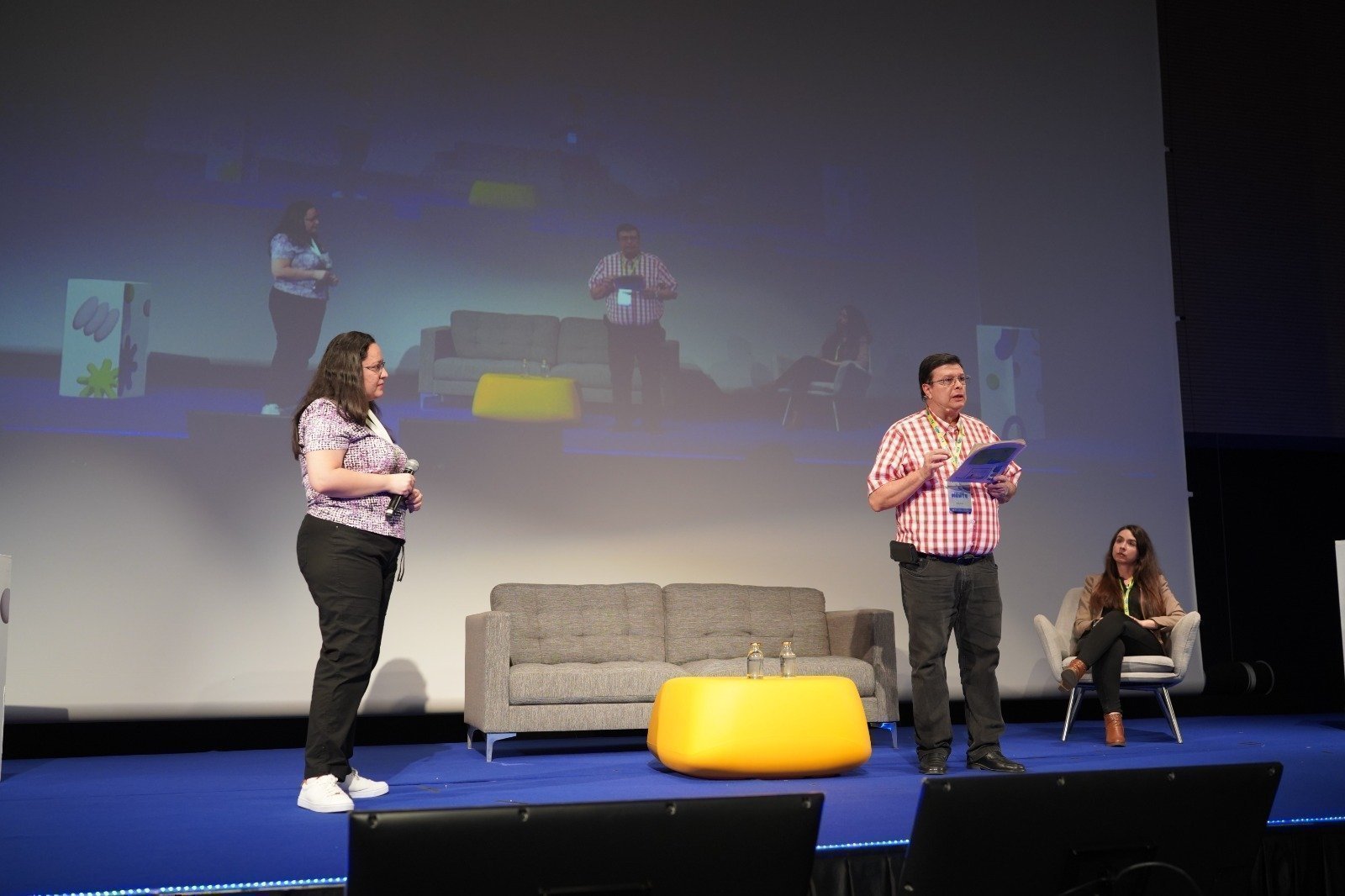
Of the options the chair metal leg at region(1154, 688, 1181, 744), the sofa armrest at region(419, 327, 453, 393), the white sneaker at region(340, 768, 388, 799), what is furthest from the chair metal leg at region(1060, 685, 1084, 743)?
the sofa armrest at region(419, 327, 453, 393)

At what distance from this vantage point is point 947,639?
389 centimetres

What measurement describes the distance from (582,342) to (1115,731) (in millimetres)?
2997

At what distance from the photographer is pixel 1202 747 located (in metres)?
4.73

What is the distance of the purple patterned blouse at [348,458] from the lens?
316 cm

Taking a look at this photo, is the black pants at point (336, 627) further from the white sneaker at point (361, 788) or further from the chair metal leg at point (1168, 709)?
the chair metal leg at point (1168, 709)

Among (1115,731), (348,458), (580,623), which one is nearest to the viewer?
(348,458)

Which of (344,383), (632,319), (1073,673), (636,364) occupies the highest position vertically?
(632,319)

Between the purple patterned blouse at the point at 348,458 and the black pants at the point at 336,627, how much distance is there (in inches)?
1.3

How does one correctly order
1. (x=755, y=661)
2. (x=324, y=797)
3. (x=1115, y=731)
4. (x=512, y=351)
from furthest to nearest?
(x=512, y=351) → (x=1115, y=731) → (x=755, y=661) → (x=324, y=797)

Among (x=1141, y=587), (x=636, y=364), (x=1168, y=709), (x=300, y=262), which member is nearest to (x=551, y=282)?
(x=636, y=364)

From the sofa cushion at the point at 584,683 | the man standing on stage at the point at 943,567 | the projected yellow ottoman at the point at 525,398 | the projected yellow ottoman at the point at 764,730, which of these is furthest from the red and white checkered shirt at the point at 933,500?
the projected yellow ottoman at the point at 525,398

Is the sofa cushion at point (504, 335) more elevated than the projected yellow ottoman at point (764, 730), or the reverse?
the sofa cushion at point (504, 335)

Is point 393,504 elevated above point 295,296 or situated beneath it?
situated beneath

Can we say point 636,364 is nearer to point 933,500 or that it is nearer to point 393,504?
point 933,500
